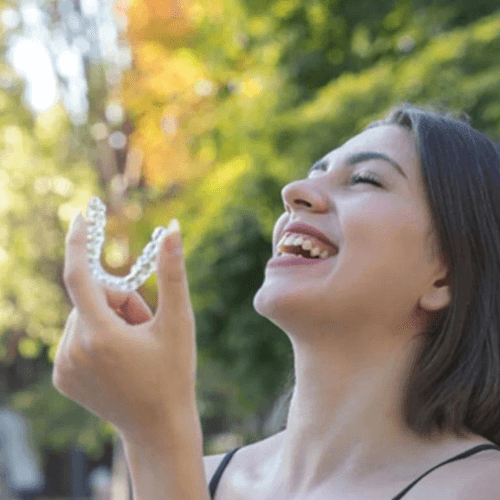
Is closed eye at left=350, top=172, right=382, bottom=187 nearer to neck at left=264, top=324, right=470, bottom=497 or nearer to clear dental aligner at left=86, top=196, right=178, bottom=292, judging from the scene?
neck at left=264, top=324, right=470, bottom=497

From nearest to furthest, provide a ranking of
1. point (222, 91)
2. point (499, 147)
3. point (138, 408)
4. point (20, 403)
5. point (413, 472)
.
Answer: point (138, 408)
point (413, 472)
point (499, 147)
point (222, 91)
point (20, 403)

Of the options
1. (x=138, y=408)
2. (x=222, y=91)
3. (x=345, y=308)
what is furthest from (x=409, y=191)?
(x=222, y=91)

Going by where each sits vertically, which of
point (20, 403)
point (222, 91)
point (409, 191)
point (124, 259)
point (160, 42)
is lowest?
point (20, 403)

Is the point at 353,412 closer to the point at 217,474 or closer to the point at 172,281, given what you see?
the point at 217,474

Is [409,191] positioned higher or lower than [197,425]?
higher

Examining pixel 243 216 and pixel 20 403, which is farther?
pixel 20 403

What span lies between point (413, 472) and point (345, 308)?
0.34 meters

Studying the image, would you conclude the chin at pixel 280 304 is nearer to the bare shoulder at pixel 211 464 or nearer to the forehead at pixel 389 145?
the forehead at pixel 389 145

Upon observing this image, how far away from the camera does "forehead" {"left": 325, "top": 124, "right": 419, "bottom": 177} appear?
1864 millimetres

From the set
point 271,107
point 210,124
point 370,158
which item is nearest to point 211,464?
point 370,158

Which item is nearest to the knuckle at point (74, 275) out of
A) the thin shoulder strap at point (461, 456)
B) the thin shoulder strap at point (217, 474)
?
the thin shoulder strap at point (461, 456)

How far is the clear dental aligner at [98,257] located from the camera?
1.51m

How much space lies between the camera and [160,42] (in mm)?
9844

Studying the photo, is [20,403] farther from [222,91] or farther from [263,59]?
[263,59]
